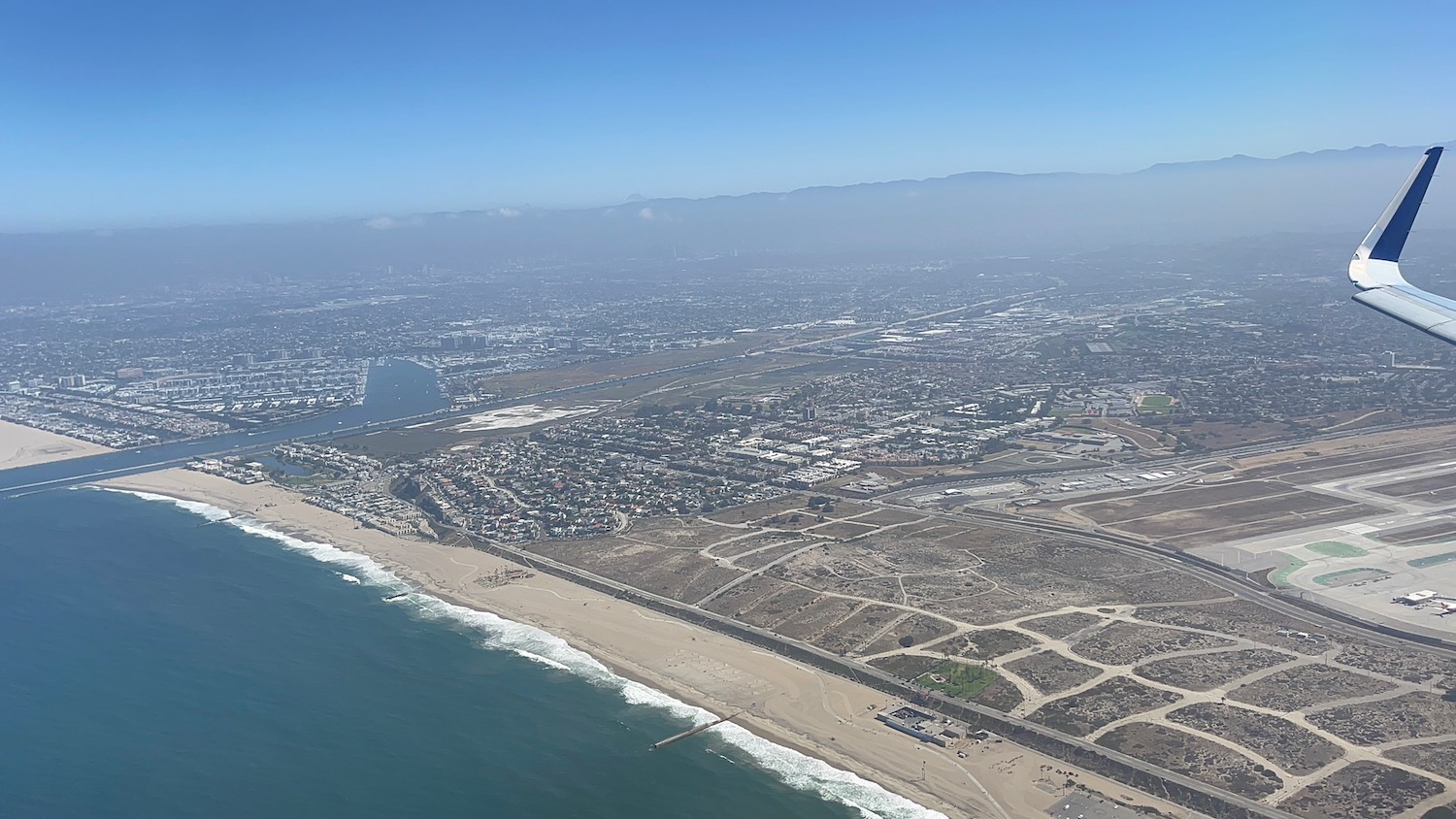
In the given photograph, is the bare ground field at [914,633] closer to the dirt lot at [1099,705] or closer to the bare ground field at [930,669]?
the bare ground field at [930,669]

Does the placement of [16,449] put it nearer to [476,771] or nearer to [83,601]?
[83,601]

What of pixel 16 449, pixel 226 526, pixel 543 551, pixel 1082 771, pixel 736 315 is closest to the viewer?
pixel 1082 771

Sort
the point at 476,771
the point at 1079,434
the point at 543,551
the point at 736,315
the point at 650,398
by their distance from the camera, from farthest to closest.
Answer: the point at 736,315
the point at 650,398
the point at 1079,434
the point at 543,551
the point at 476,771

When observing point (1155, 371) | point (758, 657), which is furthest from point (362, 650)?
point (1155, 371)

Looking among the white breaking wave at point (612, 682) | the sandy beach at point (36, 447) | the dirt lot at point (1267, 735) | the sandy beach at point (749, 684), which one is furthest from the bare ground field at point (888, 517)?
the sandy beach at point (36, 447)

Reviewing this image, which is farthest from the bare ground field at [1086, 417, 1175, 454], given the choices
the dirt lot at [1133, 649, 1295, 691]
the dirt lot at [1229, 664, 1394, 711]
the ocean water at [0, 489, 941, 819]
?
the ocean water at [0, 489, 941, 819]

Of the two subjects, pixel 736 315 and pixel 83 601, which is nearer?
pixel 83 601
